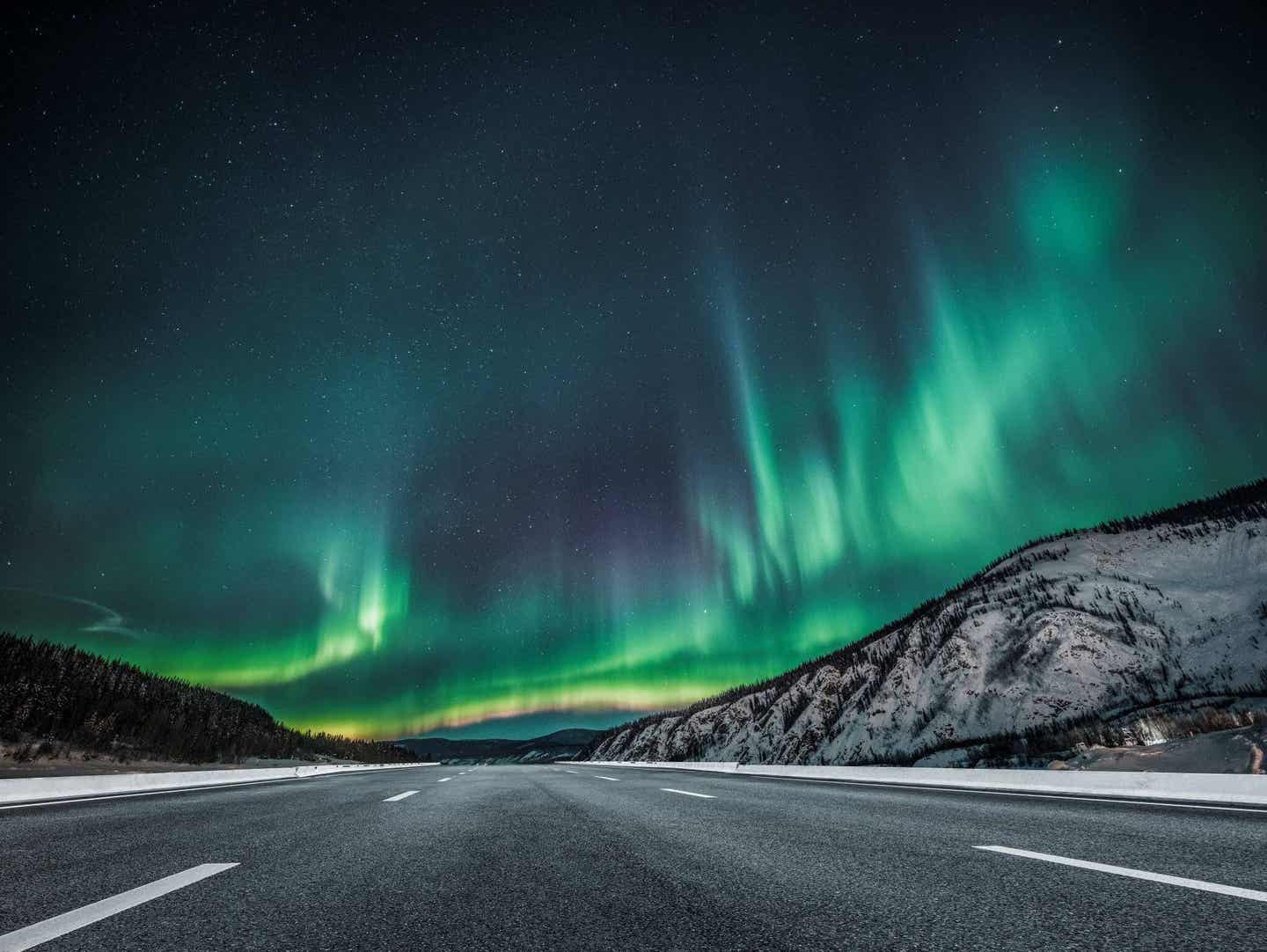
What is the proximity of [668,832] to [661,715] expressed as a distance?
115 metres

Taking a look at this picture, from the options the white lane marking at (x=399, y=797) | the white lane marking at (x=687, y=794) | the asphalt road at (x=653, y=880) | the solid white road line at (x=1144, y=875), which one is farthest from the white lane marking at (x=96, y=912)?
the white lane marking at (x=687, y=794)

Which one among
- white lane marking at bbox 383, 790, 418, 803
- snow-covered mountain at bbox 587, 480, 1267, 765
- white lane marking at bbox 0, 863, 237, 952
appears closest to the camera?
white lane marking at bbox 0, 863, 237, 952

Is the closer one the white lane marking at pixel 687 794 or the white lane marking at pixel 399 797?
the white lane marking at pixel 687 794

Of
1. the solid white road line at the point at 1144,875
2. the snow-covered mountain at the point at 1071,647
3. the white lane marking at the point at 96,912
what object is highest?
the snow-covered mountain at the point at 1071,647

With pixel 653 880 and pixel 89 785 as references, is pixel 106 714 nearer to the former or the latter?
pixel 89 785

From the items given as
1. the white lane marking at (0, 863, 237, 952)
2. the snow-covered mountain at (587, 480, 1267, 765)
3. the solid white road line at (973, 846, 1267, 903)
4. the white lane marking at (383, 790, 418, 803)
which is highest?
the snow-covered mountain at (587, 480, 1267, 765)

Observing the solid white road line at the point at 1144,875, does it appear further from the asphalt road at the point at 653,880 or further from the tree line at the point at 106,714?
the tree line at the point at 106,714

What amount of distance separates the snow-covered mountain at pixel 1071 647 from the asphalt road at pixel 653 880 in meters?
35.1

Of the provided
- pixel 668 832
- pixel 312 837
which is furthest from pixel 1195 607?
pixel 312 837

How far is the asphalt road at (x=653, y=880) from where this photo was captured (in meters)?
3.10

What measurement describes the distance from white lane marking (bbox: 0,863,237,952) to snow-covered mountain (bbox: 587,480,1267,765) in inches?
1552

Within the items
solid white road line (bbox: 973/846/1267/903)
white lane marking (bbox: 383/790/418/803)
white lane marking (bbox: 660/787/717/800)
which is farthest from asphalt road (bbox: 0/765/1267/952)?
white lane marking (bbox: 383/790/418/803)

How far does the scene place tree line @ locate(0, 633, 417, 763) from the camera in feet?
153

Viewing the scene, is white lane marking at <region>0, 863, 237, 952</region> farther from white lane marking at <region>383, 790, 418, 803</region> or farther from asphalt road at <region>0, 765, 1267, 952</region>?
white lane marking at <region>383, 790, 418, 803</region>
